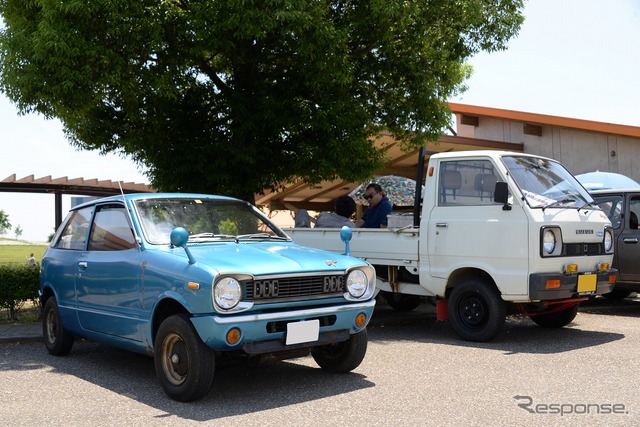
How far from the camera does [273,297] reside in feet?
17.9

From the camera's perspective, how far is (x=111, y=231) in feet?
22.3

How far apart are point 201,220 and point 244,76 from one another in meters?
6.63

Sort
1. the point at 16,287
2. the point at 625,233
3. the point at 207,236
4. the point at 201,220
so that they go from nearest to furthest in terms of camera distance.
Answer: the point at 207,236 → the point at 201,220 → the point at 16,287 → the point at 625,233

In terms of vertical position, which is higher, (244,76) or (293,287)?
(244,76)

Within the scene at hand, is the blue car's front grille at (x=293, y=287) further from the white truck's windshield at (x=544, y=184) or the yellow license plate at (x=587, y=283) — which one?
the yellow license plate at (x=587, y=283)

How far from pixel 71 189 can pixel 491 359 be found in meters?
13.1

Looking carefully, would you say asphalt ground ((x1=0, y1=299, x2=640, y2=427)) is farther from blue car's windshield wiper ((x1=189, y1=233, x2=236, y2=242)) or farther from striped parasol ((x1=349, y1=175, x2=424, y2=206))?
striped parasol ((x1=349, y1=175, x2=424, y2=206))

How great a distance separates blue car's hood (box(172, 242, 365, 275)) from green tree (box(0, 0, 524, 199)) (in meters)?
4.81

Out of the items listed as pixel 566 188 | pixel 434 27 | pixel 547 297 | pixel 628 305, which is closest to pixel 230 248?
pixel 547 297

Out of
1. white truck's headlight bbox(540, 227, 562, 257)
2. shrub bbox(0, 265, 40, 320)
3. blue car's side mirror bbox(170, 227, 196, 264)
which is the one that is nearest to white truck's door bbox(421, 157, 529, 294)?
white truck's headlight bbox(540, 227, 562, 257)

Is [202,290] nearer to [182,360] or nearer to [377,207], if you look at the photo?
[182,360]

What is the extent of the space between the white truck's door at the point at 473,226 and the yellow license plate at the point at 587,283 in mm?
772

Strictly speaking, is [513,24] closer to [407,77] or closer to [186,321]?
[407,77]

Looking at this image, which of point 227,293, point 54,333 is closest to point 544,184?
point 227,293
